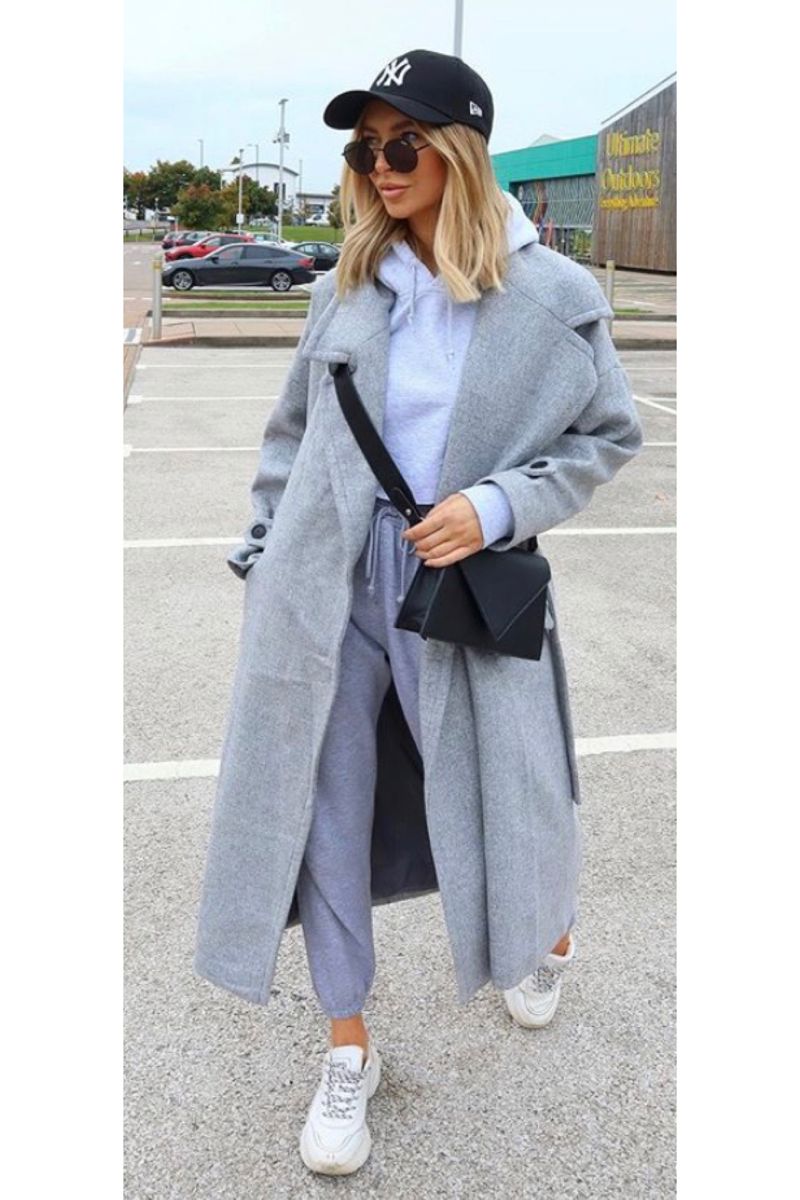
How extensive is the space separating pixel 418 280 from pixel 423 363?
0.14 meters

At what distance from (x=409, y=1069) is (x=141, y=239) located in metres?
87.5

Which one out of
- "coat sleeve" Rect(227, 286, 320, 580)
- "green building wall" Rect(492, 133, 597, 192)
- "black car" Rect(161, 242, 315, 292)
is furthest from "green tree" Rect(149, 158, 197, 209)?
"coat sleeve" Rect(227, 286, 320, 580)

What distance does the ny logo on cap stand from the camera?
1841 mm

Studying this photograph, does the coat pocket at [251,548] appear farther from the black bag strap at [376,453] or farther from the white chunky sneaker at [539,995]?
the white chunky sneaker at [539,995]

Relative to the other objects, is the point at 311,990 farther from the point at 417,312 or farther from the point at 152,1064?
the point at 417,312

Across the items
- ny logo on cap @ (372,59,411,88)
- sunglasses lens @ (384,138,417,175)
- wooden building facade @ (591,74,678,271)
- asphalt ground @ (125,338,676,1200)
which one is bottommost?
asphalt ground @ (125,338,676,1200)

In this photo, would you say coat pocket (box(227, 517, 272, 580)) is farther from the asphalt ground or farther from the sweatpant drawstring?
the asphalt ground

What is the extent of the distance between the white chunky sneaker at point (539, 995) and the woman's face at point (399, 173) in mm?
1482

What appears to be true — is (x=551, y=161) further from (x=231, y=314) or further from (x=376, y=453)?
(x=376, y=453)

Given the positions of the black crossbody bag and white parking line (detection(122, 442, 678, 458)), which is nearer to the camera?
the black crossbody bag

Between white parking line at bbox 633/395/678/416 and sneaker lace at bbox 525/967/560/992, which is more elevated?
white parking line at bbox 633/395/678/416

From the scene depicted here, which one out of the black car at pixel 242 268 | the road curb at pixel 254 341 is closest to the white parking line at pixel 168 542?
the road curb at pixel 254 341

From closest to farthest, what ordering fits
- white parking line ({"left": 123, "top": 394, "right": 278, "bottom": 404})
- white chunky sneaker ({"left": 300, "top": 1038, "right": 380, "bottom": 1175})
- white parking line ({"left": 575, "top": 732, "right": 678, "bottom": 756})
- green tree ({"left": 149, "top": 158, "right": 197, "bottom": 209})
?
white chunky sneaker ({"left": 300, "top": 1038, "right": 380, "bottom": 1175}) < white parking line ({"left": 575, "top": 732, "right": 678, "bottom": 756}) < white parking line ({"left": 123, "top": 394, "right": 278, "bottom": 404}) < green tree ({"left": 149, "top": 158, "right": 197, "bottom": 209})
